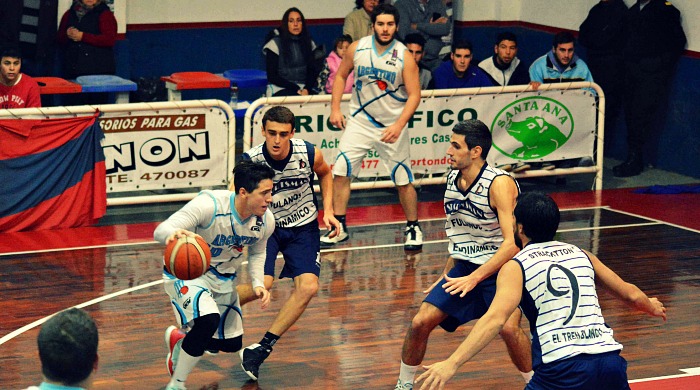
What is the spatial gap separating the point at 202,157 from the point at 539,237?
7.43 metres

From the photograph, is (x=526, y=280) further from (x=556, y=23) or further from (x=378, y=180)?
(x=556, y=23)

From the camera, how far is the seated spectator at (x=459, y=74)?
14.0 m

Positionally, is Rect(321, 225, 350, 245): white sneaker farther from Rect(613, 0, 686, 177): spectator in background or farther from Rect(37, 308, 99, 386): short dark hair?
Rect(37, 308, 99, 386): short dark hair

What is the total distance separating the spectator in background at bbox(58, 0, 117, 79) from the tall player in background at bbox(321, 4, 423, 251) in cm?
502

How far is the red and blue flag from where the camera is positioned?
12016 mm

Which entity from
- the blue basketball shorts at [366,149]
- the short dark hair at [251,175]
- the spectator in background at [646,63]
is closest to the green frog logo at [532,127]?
the spectator in background at [646,63]

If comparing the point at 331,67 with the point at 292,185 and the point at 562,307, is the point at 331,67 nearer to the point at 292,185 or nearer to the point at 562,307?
the point at 292,185

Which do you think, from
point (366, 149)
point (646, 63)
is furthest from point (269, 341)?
point (646, 63)

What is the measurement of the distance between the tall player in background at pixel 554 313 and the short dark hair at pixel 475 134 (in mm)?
1737

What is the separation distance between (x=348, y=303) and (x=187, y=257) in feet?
10.3

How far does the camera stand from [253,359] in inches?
321

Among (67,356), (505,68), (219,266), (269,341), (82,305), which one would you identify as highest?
(505,68)

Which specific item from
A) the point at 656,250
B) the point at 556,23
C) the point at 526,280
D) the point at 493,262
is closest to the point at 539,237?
the point at 526,280

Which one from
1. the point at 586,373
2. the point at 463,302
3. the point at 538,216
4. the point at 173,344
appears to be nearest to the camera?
the point at 586,373
